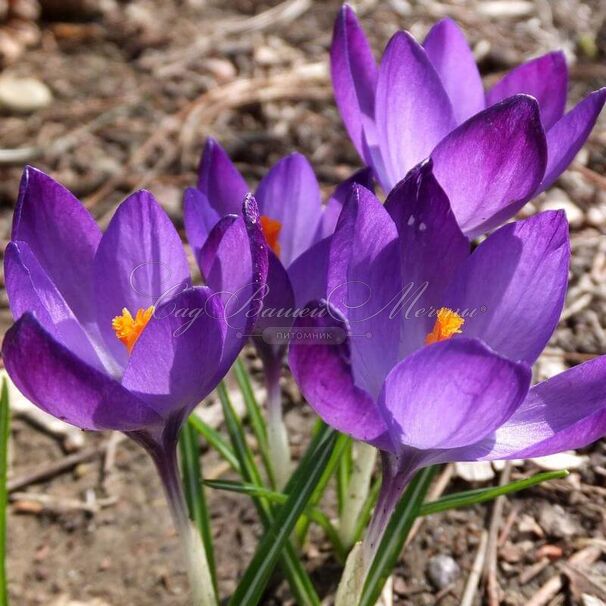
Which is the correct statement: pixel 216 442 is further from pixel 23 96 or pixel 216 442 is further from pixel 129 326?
pixel 23 96

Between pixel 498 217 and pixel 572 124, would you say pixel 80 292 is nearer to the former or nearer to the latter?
pixel 498 217

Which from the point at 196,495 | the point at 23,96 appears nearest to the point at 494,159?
the point at 196,495

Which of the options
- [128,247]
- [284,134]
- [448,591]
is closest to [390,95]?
[128,247]

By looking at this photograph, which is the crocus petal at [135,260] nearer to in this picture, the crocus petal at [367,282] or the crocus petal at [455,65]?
the crocus petal at [367,282]

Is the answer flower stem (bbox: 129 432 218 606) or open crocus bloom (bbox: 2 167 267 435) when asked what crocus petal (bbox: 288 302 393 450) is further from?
flower stem (bbox: 129 432 218 606)

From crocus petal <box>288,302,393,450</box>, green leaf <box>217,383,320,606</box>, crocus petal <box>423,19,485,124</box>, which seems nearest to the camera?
crocus petal <box>288,302,393,450</box>

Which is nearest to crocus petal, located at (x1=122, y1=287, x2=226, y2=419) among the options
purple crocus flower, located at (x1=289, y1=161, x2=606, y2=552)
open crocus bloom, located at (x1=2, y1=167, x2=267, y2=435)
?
open crocus bloom, located at (x1=2, y1=167, x2=267, y2=435)
